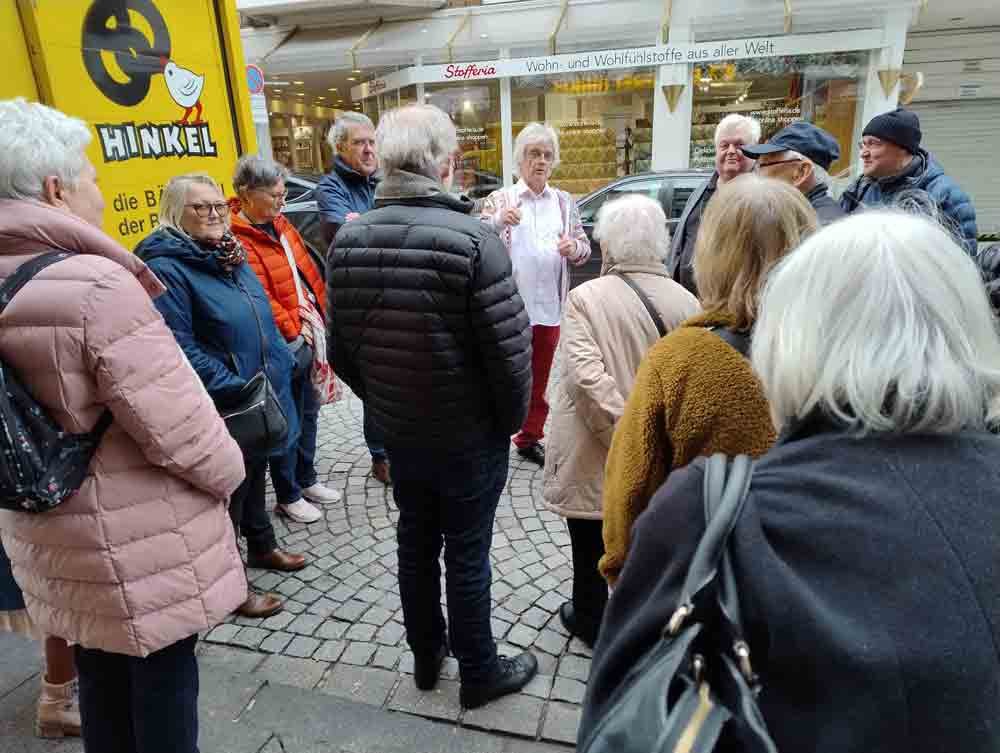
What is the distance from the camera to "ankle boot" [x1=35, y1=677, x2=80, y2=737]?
90.0 inches

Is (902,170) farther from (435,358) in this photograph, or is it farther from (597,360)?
(435,358)

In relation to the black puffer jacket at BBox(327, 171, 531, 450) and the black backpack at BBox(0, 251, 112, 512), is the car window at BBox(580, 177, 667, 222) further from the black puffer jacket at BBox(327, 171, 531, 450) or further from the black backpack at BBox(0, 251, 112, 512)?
the black backpack at BBox(0, 251, 112, 512)

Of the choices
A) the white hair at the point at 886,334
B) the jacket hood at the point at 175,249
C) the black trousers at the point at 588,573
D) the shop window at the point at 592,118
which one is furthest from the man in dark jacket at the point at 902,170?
the shop window at the point at 592,118

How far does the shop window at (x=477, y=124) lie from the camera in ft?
44.7

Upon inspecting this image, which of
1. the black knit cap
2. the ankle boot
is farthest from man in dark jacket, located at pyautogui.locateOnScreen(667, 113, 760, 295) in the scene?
the ankle boot

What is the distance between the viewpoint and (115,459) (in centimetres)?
160

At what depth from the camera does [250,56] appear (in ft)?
47.7

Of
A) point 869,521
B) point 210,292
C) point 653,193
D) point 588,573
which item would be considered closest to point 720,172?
point 588,573

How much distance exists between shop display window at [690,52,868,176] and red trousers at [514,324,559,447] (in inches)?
372

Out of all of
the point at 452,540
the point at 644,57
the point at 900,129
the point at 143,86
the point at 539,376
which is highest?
the point at 644,57

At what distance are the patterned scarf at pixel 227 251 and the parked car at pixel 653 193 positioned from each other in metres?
5.71

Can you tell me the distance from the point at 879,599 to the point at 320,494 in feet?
11.8

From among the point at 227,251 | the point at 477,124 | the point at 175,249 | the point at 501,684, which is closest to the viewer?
the point at 501,684

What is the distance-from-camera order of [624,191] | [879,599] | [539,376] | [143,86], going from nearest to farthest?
1. [879,599]
2. [143,86]
3. [539,376]
4. [624,191]
